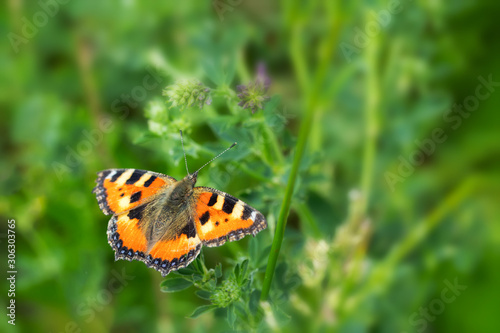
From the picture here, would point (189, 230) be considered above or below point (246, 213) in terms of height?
below

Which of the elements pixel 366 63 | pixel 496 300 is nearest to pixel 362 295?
pixel 496 300

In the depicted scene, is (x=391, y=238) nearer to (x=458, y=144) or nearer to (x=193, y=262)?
(x=458, y=144)

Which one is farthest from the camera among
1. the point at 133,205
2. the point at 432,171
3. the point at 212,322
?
the point at 432,171

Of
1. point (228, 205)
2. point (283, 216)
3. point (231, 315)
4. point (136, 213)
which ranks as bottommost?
point (136, 213)

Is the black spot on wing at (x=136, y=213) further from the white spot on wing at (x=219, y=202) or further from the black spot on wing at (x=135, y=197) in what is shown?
the white spot on wing at (x=219, y=202)

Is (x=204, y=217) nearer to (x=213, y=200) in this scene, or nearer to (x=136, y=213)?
(x=213, y=200)

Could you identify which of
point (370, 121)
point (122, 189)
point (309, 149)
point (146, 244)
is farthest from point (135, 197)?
point (370, 121)

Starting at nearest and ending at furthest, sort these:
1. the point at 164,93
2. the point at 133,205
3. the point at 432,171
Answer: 1. the point at 164,93
2. the point at 133,205
3. the point at 432,171
